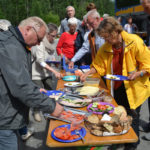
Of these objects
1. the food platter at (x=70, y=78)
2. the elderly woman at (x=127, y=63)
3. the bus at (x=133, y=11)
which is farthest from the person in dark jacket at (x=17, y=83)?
the bus at (x=133, y=11)

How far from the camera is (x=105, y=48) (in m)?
2.29

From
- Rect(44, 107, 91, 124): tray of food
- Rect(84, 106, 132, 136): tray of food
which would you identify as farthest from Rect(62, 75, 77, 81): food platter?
Rect(84, 106, 132, 136): tray of food

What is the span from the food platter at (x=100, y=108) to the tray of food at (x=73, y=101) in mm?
81

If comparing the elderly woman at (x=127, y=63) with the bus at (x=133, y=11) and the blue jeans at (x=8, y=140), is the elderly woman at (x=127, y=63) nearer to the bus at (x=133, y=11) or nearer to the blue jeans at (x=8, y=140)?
the blue jeans at (x=8, y=140)

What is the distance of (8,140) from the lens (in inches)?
58.2

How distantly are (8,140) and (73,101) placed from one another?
712 millimetres

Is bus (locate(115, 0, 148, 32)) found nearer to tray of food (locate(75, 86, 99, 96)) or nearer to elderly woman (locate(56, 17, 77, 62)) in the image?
elderly woman (locate(56, 17, 77, 62))

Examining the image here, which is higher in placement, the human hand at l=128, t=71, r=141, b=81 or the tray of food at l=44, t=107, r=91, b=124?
the human hand at l=128, t=71, r=141, b=81

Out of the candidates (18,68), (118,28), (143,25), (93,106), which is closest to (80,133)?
(93,106)

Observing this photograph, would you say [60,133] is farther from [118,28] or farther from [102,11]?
[102,11]

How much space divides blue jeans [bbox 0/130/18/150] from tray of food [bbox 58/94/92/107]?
1.84ft

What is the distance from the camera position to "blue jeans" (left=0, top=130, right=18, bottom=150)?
143 cm

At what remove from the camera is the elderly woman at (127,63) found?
202 cm

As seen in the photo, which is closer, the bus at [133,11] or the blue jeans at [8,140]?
the blue jeans at [8,140]
